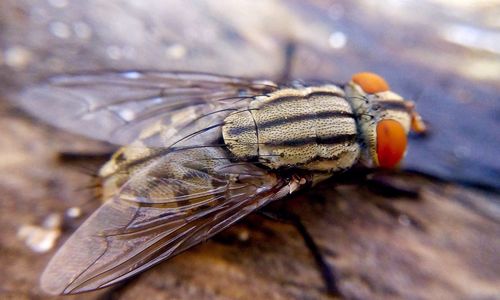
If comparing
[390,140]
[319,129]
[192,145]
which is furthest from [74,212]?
[390,140]

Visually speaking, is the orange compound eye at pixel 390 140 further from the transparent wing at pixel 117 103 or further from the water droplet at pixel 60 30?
the water droplet at pixel 60 30

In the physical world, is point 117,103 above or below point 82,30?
below

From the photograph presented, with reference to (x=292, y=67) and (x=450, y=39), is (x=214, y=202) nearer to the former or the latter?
(x=292, y=67)

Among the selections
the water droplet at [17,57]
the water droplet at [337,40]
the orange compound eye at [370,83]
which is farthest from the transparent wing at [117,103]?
the water droplet at [337,40]

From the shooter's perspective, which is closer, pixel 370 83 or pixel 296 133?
pixel 296 133

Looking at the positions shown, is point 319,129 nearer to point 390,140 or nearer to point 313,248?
point 390,140

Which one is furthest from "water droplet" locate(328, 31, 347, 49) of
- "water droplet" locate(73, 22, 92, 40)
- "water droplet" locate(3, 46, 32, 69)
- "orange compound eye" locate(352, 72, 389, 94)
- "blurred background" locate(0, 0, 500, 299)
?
"water droplet" locate(3, 46, 32, 69)

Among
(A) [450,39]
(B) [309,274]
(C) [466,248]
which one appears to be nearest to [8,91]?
(B) [309,274]
